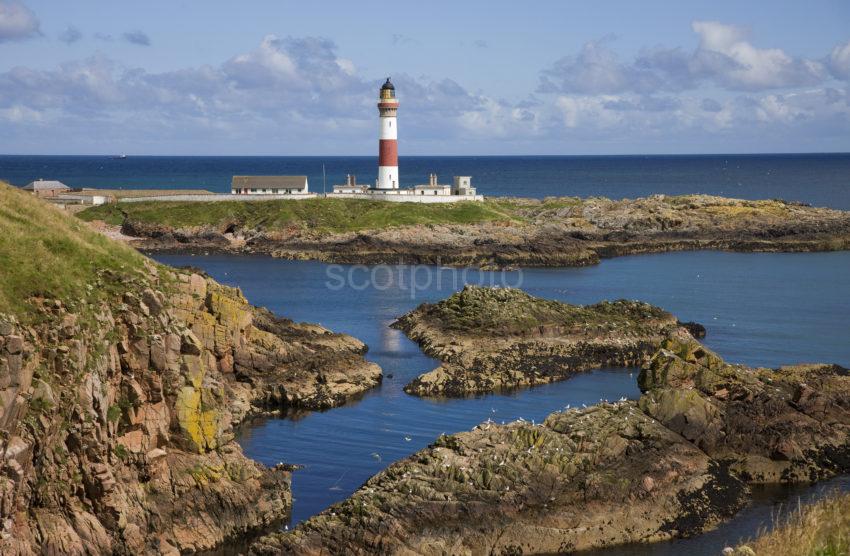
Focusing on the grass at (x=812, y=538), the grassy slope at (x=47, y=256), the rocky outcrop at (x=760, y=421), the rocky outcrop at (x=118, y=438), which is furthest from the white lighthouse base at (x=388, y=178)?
the grass at (x=812, y=538)

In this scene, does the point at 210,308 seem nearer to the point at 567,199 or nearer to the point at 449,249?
the point at 449,249

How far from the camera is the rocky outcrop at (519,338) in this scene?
165 feet

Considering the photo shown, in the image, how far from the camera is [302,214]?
113188 mm

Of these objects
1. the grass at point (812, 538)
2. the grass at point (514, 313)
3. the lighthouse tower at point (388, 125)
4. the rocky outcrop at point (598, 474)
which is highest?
the lighthouse tower at point (388, 125)

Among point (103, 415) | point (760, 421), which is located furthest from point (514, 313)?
point (103, 415)

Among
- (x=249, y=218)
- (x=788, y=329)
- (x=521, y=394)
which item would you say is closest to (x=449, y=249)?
(x=249, y=218)

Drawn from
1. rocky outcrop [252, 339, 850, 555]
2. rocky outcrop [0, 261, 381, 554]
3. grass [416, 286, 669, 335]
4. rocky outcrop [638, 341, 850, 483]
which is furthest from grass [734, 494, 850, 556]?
grass [416, 286, 669, 335]

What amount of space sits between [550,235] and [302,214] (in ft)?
84.9

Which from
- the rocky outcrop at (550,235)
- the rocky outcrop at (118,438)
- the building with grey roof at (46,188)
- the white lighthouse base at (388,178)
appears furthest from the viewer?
the building with grey roof at (46,188)

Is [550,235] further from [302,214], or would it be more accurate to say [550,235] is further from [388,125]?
[302,214]

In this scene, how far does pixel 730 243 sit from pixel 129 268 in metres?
88.3

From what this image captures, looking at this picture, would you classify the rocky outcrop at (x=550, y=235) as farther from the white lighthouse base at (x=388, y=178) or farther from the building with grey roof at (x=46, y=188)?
the building with grey roof at (x=46, y=188)

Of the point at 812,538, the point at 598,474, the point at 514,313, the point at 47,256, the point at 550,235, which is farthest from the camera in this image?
the point at 550,235

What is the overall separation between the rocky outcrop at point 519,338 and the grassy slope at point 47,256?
1785 cm
